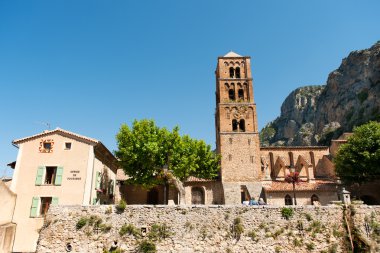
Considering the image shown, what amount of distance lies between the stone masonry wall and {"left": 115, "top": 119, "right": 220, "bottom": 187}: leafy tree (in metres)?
6.14

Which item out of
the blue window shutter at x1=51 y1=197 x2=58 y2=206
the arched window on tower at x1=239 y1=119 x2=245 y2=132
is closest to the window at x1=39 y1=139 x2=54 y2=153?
the blue window shutter at x1=51 y1=197 x2=58 y2=206

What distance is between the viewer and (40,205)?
2061cm

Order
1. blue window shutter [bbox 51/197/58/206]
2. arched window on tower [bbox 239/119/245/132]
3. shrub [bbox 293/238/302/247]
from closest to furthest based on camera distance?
1. shrub [bbox 293/238/302/247]
2. blue window shutter [bbox 51/197/58/206]
3. arched window on tower [bbox 239/119/245/132]

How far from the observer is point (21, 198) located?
20.6m

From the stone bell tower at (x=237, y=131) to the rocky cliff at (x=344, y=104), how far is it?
31.5 metres

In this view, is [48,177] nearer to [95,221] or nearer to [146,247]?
[95,221]

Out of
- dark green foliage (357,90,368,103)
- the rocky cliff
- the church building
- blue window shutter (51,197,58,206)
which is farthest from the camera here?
dark green foliage (357,90,368,103)

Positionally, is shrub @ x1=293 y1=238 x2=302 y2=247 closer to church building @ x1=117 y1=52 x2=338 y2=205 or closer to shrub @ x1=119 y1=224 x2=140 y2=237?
shrub @ x1=119 y1=224 x2=140 y2=237

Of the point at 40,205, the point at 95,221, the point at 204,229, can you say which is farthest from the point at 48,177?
the point at 204,229

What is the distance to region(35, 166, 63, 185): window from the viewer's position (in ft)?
68.9

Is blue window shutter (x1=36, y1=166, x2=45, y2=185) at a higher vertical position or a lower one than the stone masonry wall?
higher

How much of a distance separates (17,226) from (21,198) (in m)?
2.07

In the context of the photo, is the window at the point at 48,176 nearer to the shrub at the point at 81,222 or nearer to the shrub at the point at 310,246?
the shrub at the point at 81,222

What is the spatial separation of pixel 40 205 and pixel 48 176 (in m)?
2.46
